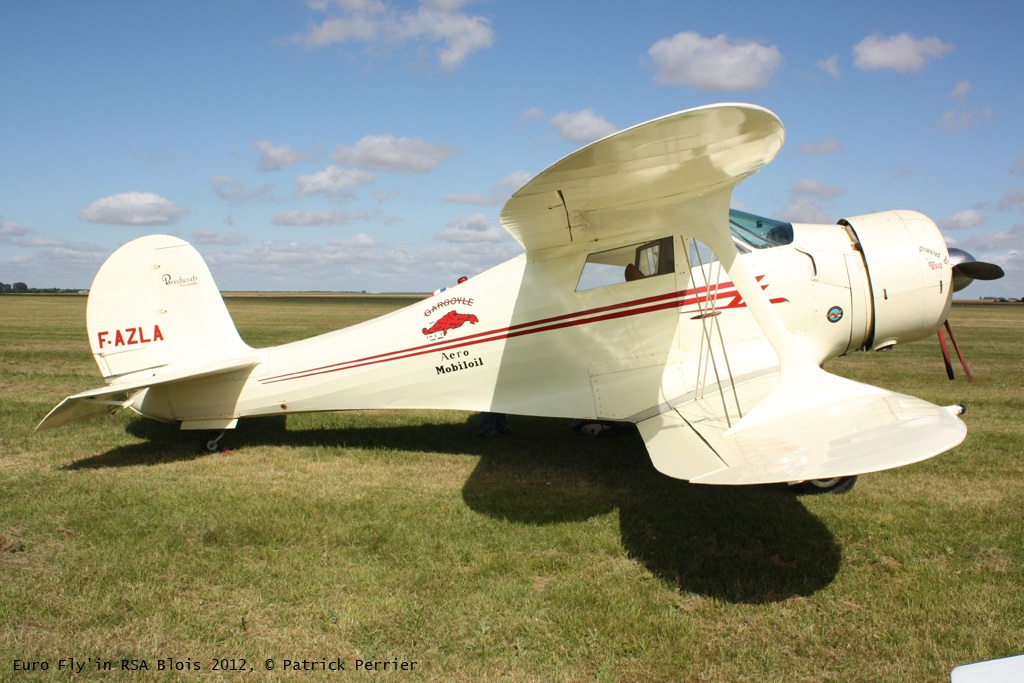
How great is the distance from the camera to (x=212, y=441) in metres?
6.80

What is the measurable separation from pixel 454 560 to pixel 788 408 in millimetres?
2457

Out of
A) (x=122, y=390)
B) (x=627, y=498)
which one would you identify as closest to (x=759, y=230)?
(x=627, y=498)

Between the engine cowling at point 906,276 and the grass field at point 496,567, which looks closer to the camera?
the grass field at point 496,567

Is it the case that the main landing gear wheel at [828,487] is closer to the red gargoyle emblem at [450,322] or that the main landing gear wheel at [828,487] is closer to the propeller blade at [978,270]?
the propeller blade at [978,270]

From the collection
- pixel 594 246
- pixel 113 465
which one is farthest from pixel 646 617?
pixel 113 465

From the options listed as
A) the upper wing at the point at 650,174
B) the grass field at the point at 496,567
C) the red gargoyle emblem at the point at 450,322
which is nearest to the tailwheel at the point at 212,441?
the grass field at the point at 496,567

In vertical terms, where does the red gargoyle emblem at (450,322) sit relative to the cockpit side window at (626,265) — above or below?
below

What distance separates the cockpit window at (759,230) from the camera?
219 inches

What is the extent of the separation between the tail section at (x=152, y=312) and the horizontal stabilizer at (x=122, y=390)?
172mm

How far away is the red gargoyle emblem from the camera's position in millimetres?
6055

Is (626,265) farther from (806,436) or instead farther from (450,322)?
(806,436)

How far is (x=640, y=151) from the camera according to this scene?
11.8ft

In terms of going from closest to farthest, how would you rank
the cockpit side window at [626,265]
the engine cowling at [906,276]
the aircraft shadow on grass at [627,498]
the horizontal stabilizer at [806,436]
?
the horizontal stabilizer at [806,436] → the aircraft shadow on grass at [627,498] → the engine cowling at [906,276] → the cockpit side window at [626,265]

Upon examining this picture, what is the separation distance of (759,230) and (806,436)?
7.49 ft
